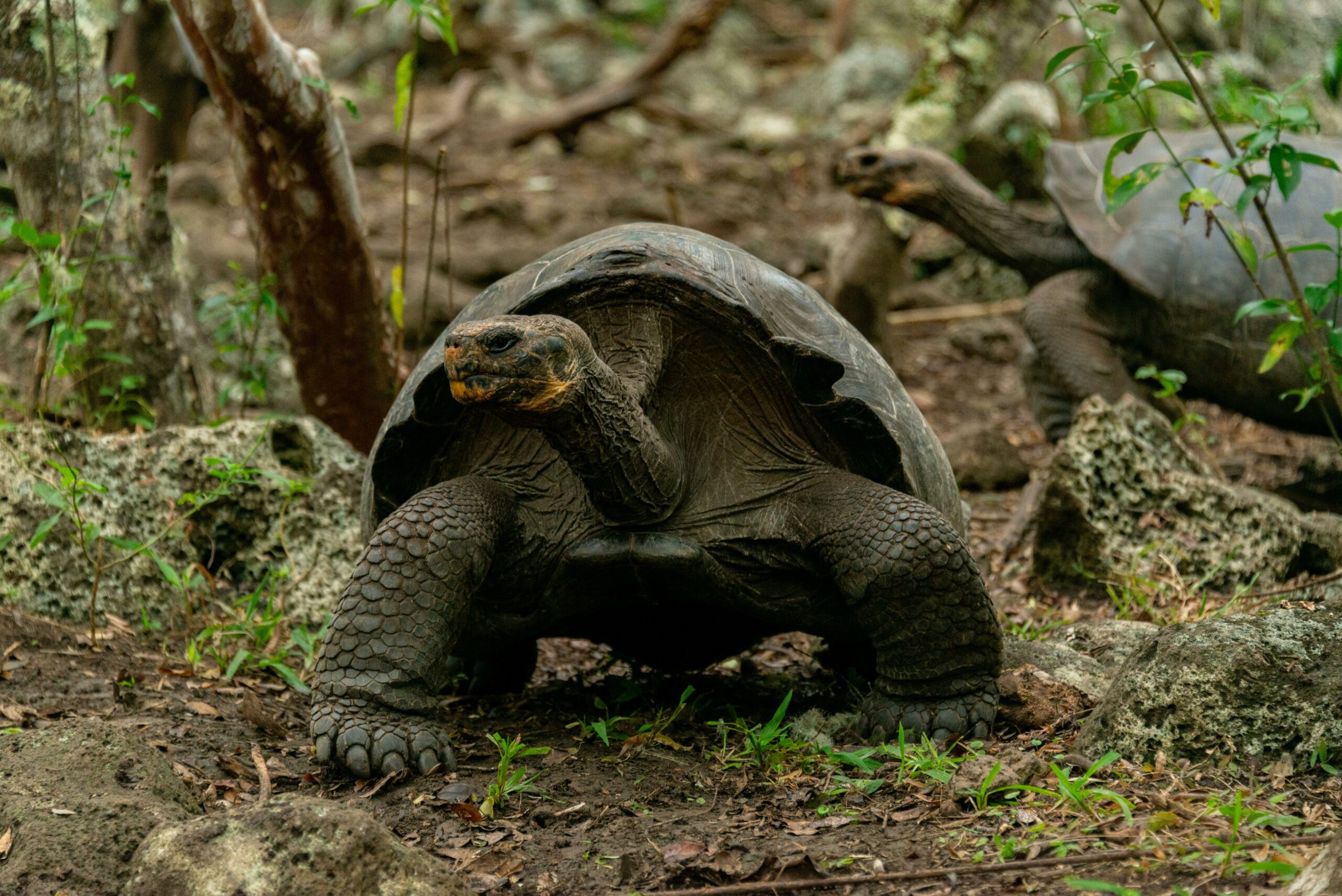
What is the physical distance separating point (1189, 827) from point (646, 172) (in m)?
10.1

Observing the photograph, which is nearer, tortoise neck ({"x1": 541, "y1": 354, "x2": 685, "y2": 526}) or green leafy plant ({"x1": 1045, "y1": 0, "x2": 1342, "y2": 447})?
tortoise neck ({"x1": 541, "y1": 354, "x2": 685, "y2": 526})

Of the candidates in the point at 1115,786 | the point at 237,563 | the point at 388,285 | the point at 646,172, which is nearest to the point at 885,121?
the point at 646,172

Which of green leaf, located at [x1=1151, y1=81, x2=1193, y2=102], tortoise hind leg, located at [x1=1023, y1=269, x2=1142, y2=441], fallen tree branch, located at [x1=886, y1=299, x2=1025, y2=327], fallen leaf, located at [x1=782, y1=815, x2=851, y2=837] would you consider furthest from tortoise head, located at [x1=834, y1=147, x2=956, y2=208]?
fallen leaf, located at [x1=782, y1=815, x2=851, y2=837]

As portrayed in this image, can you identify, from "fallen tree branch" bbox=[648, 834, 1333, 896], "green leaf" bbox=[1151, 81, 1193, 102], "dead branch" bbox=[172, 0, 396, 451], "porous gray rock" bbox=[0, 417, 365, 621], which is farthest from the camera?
"dead branch" bbox=[172, 0, 396, 451]

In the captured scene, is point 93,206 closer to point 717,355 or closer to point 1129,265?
point 717,355

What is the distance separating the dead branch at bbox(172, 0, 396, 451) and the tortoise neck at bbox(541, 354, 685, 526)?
6.69ft

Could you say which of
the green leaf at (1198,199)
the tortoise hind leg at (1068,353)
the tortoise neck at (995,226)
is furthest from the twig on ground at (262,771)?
the tortoise neck at (995,226)

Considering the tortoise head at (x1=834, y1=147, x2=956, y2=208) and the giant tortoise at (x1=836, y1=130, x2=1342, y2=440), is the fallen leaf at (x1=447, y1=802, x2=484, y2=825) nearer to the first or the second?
the giant tortoise at (x1=836, y1=130, x2=1342, y2=440)

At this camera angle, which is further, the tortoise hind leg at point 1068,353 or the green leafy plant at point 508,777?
the tortoise hind leg at point 1068,353

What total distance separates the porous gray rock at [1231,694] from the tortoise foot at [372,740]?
1.47 metres

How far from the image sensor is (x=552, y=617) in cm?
347

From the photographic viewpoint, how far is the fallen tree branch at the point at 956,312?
9008mm

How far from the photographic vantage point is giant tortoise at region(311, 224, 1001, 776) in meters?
3.08

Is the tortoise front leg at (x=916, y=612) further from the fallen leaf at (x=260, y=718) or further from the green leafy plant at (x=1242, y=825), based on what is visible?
the fallen leaf at (x=260, y=718)
